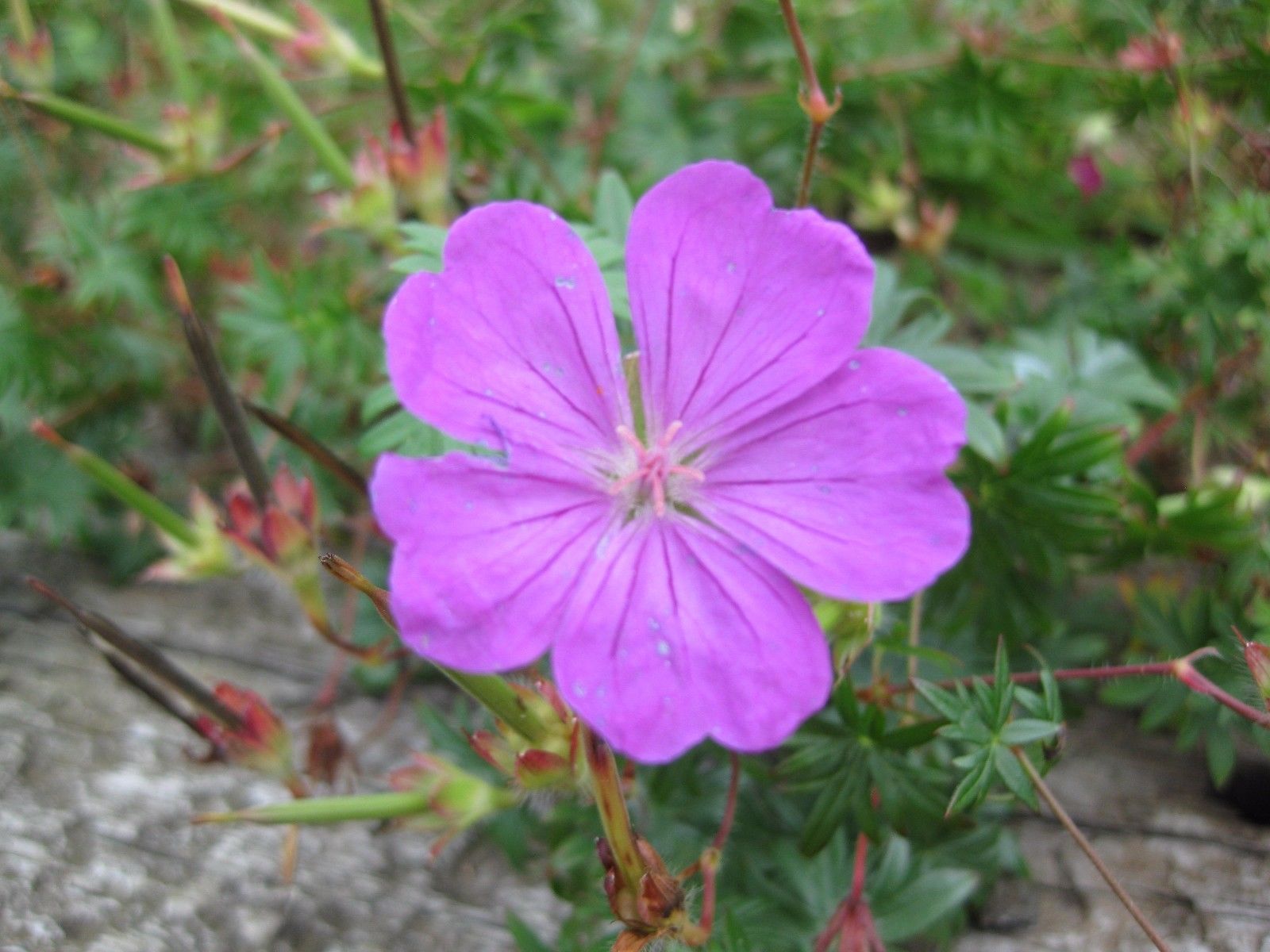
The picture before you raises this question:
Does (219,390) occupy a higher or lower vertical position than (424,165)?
lower

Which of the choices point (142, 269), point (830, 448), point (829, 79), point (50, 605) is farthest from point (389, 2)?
point (830, 448)

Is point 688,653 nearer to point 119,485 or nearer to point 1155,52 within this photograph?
point 119,485

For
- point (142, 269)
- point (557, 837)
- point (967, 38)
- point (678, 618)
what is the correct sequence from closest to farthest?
1. point (678, 618)
2. point (557, 837)
3. point (142, 269)
4. point (967, 38)

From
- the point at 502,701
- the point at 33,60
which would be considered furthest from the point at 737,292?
the point at 33,60

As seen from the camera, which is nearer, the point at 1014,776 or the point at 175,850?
the point at 1014,776

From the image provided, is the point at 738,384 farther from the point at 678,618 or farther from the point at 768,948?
the point at 768,948
